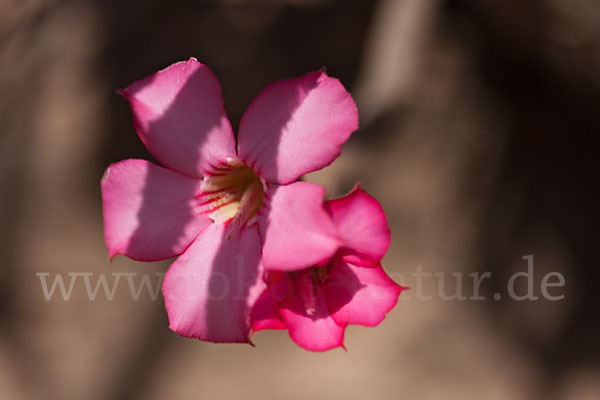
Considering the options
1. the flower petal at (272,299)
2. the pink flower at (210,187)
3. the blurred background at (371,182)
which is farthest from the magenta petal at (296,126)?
the blurred background at (371,182)

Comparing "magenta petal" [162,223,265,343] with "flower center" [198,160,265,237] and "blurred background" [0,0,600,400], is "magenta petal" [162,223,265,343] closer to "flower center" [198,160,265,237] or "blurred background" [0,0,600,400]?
"flower center" [198,160,265,237]

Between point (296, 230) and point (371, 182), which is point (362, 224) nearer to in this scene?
point (296, 230)

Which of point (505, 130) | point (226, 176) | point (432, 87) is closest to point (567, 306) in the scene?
point (505, 130)

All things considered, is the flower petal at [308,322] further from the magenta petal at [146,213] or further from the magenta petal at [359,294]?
the magenta petal at [146,213]

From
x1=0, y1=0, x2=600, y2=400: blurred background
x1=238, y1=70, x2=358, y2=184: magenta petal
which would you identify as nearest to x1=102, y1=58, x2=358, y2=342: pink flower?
x1=238, y1=70, x2=358, y2=184: magenta petal

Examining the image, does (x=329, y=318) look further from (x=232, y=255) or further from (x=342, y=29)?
(x=342, y=29)

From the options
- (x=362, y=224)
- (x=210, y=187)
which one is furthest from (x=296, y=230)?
(x=210, y=187)

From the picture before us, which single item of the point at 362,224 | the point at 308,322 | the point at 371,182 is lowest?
the point at 371,182
